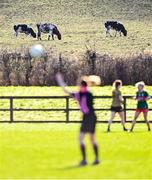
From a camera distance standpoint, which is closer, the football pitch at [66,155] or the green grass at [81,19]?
A: the football pitch at [66,155]

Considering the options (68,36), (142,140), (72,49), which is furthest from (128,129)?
(68,36)

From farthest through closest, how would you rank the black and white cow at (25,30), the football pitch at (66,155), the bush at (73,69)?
1. the black and white cow at (25,30)
2. the bush at (73,69)
3. the football pitch at (66,155)

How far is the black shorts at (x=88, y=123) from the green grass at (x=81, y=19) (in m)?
61.0

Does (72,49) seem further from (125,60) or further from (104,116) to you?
(104,116)

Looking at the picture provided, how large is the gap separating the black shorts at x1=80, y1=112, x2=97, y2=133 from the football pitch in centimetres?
73

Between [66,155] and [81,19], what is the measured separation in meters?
76.0

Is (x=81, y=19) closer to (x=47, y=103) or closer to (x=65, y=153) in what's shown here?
(x=47, y=103)

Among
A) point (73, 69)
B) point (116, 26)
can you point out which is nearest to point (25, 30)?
point (116, 26)

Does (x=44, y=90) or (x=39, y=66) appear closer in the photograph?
(x=44, y=90)

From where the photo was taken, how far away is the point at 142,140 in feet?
81.8

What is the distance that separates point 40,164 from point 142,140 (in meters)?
6.87

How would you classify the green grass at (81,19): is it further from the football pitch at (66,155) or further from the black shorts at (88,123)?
the black shorts at (88,123)

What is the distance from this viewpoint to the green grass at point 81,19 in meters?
82.5

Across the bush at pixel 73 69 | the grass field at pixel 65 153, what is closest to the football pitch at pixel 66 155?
the grass field at pixel 65 153
